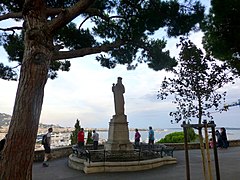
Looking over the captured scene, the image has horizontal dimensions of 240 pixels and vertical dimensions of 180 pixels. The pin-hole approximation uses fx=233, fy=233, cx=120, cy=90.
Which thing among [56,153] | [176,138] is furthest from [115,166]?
[176,138]

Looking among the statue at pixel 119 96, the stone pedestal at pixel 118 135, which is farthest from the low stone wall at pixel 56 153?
the statue at pixel 119 96

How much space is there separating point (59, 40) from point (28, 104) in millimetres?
4705

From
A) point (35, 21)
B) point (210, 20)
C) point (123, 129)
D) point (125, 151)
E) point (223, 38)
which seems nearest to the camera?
point (35, 21)

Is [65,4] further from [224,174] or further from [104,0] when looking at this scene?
[224,174]

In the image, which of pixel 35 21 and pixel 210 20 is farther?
pixel 210 20

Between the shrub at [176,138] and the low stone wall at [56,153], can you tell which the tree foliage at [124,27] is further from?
the shrub at [176,138]

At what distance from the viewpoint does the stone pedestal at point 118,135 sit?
10.7m

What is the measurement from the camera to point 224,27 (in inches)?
235

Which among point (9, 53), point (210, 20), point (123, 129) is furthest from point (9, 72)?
point (210, 20)

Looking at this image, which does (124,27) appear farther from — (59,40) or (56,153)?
(56,153)

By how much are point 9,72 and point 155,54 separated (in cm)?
554

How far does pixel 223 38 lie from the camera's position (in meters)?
6.05

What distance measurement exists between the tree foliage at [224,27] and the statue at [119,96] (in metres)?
6.04

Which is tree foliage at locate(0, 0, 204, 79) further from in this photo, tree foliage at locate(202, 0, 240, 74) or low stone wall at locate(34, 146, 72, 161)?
low stone wall at locate(34, 146, 72, 161)
